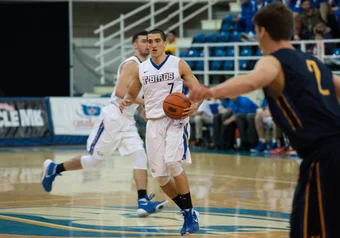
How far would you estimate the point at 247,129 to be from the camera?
63.8 ft

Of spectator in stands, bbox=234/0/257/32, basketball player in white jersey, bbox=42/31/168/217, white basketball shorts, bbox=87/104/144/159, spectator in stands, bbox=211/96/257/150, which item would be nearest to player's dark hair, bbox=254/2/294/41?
basketball player in white jersey, bbox=42/31/168/217

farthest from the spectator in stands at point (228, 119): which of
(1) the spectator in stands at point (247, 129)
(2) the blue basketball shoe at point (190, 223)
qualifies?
(2) the blue basketball shoe at point (190, 223)

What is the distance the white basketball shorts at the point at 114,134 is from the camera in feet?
34.0

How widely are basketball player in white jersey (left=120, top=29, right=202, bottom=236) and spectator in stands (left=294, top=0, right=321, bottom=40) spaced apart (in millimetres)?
12006

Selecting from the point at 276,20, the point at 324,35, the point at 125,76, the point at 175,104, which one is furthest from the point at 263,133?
the point at 276,20

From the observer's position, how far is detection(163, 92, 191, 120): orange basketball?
302 inches

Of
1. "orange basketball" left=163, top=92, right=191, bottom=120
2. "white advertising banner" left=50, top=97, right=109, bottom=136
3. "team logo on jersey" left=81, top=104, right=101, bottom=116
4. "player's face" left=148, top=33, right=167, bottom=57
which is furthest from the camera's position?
"team logo on jersey" left=81, top=104, right=101, bottom=116

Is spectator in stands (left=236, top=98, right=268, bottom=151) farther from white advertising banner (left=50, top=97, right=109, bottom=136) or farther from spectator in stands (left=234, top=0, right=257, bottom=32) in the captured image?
spectator in stands (left=234, top=0, right=257, bottom=32)

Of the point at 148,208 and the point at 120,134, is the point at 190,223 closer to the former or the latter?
the point at 148,208

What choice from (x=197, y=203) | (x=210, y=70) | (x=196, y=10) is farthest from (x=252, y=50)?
(x=197, y=203)

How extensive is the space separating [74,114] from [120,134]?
37.1 feet

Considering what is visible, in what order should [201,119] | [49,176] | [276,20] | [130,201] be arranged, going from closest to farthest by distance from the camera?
1. [276,20]
2. [130,201]
3. [49,176]
4. [201,119]

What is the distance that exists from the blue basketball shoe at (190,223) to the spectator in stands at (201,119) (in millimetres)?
12371

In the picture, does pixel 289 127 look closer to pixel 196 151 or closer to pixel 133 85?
pixel 133 85
